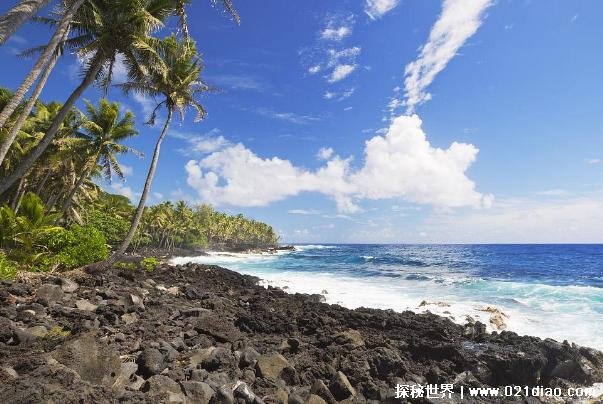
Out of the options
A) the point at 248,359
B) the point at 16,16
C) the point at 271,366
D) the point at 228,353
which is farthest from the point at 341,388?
the point at 16,16

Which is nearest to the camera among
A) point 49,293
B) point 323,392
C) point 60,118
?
point 323,392

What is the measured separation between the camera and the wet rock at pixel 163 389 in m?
4.75

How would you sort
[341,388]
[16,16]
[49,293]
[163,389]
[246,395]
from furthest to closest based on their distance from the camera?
[49,293] → [16,16] → [341,388] → [246,395] → [163,389]

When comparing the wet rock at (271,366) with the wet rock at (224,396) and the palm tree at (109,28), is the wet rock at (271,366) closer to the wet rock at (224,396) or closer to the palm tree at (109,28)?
the wet rock at (224,396)

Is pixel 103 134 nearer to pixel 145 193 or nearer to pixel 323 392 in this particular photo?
pixel 145 193

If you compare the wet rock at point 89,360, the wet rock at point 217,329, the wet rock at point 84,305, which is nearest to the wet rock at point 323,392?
the wet rock at point 217,329

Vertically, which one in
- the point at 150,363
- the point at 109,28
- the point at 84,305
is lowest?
the point at 150,363

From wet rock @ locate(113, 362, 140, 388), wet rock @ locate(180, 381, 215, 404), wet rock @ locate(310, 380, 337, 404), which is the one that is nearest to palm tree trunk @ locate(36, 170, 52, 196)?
wet rock @ locate(113, 362, 140, 388)

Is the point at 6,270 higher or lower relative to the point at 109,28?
lower

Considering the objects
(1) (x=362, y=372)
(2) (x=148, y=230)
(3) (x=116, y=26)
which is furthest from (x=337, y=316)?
(2) (x=148, y=230)

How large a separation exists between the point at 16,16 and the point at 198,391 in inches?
337

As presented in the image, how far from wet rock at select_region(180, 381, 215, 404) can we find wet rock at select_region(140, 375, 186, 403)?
107 mm

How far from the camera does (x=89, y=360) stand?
5.14m

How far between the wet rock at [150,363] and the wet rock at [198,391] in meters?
0.84
